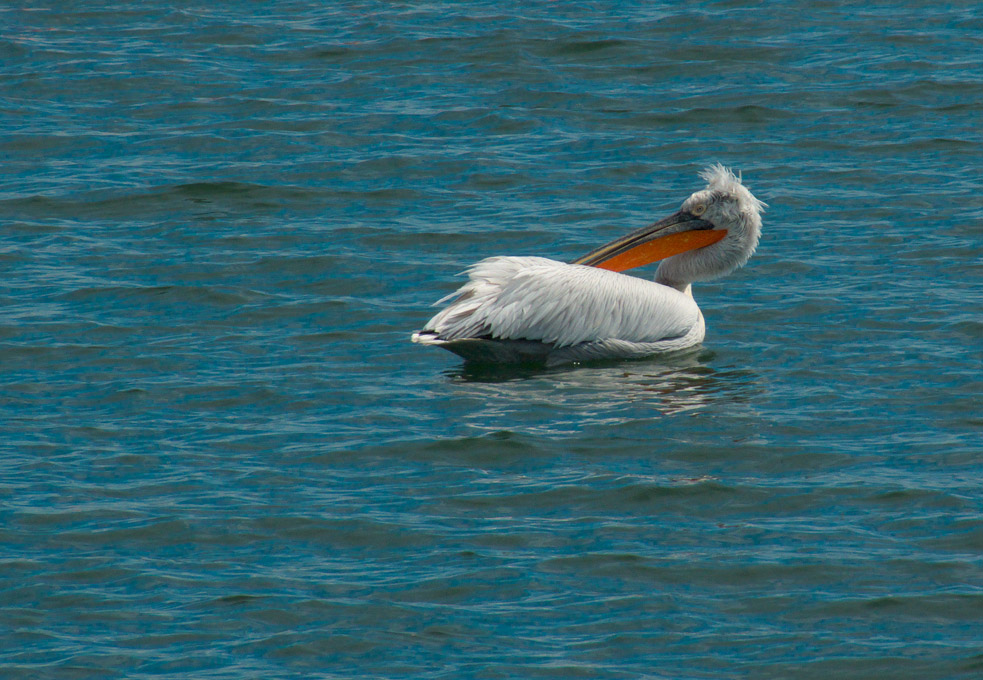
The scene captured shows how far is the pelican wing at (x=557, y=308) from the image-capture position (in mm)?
7430

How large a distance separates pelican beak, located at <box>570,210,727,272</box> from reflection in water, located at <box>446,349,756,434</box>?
27.6 inches

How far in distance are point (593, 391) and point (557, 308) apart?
0.52 meters

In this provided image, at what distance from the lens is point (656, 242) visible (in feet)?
27.2

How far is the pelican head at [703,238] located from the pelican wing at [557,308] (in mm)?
498

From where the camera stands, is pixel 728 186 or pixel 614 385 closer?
pixel 614 385

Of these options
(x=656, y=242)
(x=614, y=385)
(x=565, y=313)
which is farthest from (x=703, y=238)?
(x=614, y=385)

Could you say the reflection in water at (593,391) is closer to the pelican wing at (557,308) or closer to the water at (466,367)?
the water at (466,367)

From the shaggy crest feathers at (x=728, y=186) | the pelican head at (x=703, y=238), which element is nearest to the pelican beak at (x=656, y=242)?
the pelican head at (x=703, y=238)

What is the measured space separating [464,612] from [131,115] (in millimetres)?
7327

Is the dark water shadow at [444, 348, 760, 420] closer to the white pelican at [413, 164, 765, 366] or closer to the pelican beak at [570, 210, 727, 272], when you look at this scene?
the white pelican at [413, 164, 765, 366]

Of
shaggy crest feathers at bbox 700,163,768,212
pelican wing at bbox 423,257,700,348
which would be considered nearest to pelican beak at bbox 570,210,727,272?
shaggy crest feathers at bbox 700,163,768,212

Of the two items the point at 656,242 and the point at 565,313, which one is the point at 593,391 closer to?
the point at 565,313

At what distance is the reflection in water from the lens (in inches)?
265

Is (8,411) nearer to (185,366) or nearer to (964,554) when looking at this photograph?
(185,366)
